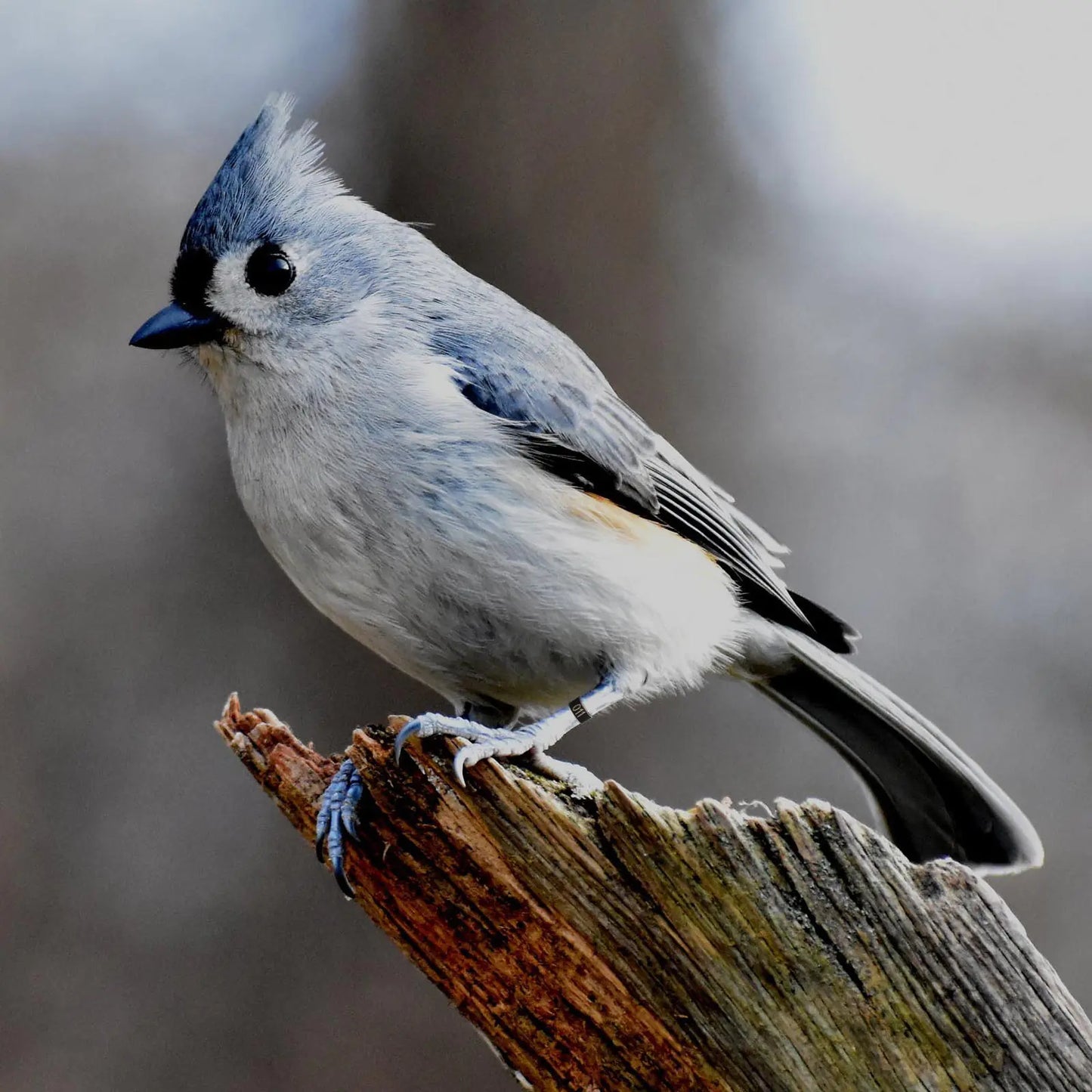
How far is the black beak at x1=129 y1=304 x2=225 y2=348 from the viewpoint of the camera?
2.26 metres

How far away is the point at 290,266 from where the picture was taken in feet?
7.72

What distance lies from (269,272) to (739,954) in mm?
1577

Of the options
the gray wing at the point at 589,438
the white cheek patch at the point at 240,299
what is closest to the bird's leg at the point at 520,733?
the gray wing at the point at 589,438

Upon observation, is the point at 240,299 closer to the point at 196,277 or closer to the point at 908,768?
the point at 196,277

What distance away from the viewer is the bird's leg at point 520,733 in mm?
1789

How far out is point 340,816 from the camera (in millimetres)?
1932

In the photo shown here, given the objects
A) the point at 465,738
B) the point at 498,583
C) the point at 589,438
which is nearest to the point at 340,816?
the point at 465,738

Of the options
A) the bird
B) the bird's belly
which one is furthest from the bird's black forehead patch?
the bird's belly

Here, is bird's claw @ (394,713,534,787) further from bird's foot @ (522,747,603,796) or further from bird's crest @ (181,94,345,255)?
bird's crest @ (181,94,345,255)

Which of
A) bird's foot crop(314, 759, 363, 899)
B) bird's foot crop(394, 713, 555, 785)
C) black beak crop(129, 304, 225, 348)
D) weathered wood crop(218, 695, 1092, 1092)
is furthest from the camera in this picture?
black beak crop(129, 304, 225, 348)

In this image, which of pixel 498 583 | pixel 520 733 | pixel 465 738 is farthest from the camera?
pixel 498 583

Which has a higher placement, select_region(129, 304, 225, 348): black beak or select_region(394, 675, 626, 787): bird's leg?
select_region(129, 304, 225, 348): black beak

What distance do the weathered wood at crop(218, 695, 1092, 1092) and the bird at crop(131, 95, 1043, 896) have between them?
0.67 feet

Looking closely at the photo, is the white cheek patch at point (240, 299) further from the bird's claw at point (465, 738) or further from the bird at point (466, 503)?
the bird's claw at point (465, 738)
